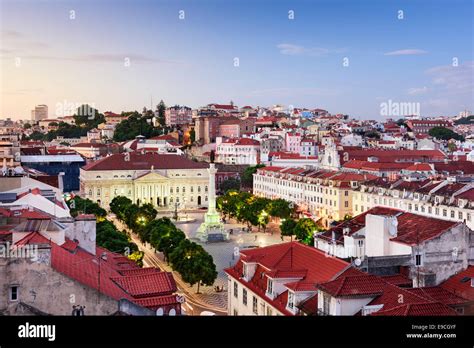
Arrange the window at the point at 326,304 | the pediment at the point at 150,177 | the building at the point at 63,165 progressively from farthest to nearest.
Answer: the building at the point at 63,165 → the pediment at the point at 150,177 → the window at the point at 326,304

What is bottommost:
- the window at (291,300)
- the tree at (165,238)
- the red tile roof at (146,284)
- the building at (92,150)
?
the tree at (165,238)

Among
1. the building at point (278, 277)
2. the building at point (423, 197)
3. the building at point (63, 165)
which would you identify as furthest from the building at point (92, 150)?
the building at point (278, 277)

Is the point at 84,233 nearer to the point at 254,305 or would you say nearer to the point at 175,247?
the point at 254,305

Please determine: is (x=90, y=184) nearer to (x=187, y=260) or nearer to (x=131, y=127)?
(x=187, y=260)

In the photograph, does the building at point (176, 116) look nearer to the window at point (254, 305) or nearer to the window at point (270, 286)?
the window at point (254, 305)

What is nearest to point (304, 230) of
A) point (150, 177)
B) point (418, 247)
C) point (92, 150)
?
point (418, 247)

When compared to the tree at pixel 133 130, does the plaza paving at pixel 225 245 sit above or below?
below
